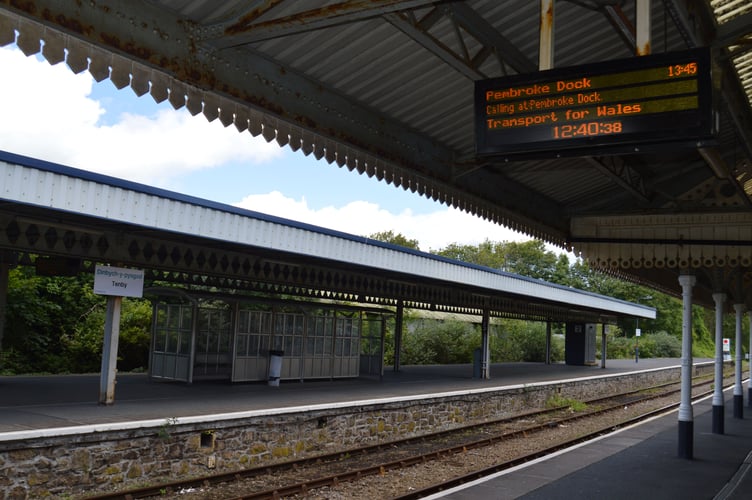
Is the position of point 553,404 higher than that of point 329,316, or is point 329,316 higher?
point 329,316

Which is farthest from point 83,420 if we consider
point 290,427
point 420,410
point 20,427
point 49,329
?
point 49,329

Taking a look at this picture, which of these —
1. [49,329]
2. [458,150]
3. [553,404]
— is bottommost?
[553,404]

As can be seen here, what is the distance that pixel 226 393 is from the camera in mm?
13039

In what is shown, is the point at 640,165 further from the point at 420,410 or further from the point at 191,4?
the point at 420,410

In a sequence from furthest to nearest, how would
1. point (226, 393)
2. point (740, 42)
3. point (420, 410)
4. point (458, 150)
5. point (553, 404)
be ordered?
point (553, 404)
point (420, 410)
point (226, 393)
point (458, 150)
point (740, 42)

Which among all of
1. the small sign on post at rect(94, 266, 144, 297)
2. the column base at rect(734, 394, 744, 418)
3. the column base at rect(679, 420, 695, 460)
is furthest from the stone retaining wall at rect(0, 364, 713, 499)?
the column base at rect(734, 394, 744, 418)

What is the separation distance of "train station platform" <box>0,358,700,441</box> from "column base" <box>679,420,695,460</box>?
5.34m

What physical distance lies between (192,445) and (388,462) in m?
3.30

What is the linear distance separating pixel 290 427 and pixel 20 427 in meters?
4.20

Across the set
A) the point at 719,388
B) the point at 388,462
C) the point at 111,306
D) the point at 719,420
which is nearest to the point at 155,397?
the point at 111,306

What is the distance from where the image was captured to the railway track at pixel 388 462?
28.6ft

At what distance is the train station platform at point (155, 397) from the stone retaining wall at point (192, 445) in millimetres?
216

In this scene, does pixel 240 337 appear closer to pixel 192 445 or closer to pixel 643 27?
pixel 192 445

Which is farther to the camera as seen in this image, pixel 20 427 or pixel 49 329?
pixel 49 329
